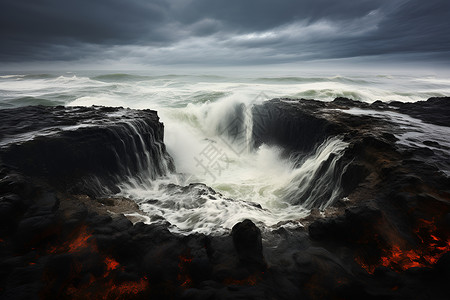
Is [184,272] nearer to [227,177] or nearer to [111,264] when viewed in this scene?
[111,264]

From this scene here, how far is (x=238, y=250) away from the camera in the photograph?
2.77m

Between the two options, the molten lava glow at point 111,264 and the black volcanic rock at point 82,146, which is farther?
the black volcanic rock at point 82,146

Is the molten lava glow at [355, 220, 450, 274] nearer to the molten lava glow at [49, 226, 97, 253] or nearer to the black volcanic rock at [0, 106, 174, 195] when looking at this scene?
the molten lava glow at [49, 226, 97, 253]

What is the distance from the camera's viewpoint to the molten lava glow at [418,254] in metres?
2.56

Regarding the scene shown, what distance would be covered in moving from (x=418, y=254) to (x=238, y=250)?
2067 mm

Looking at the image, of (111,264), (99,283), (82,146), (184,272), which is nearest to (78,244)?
(111,264)

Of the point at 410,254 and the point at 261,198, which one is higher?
the point at 410,254

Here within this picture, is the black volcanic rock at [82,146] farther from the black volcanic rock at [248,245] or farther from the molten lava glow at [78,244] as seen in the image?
the black volcanic rock at [248,245]

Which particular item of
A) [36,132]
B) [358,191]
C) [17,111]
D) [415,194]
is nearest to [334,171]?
[358,191]

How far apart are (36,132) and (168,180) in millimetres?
3632

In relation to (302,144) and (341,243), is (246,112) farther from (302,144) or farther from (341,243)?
(341,243)

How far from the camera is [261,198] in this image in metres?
6.84

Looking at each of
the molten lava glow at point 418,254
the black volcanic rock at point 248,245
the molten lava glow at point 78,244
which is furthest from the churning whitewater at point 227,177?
the molten lava glow at point 78,244

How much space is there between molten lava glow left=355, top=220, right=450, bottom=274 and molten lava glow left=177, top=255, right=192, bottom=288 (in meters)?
1.95
